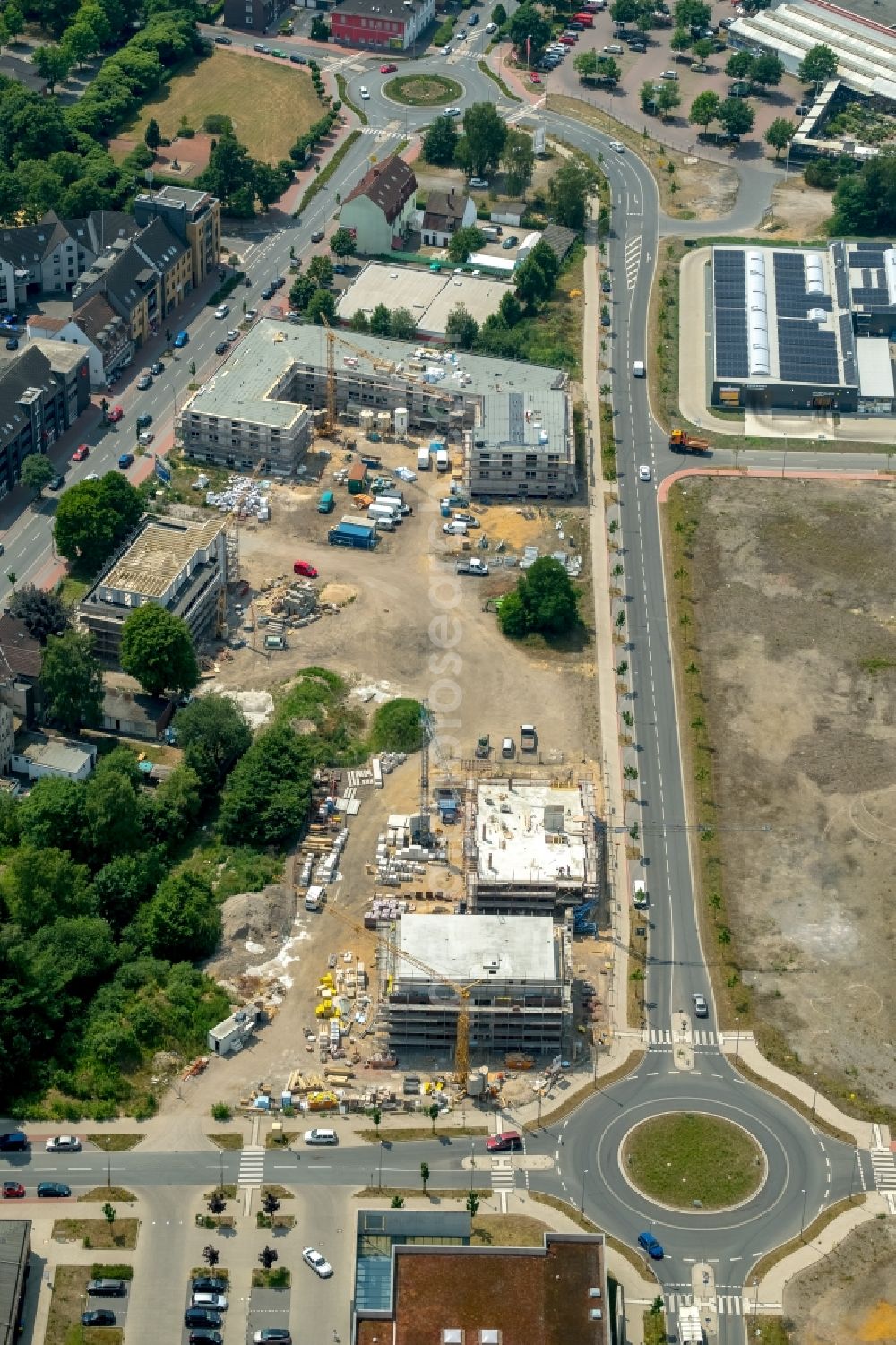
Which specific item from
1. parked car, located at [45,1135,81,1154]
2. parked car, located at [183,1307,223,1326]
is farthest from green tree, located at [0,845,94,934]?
parked car, located at [183,1307,223,1326]

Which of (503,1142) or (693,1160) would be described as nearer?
(693,1160)

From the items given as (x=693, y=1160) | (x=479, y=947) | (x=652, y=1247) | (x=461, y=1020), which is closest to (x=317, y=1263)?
(x=461, y=1020)

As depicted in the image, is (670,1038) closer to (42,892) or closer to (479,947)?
(479,947)

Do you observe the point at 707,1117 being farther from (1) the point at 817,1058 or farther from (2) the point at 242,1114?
(2) the point at 242,1114

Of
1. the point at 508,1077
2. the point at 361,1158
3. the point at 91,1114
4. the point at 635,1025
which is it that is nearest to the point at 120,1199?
the point at 91,1114

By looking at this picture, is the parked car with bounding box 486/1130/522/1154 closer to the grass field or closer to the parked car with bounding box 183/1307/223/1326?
the grass field

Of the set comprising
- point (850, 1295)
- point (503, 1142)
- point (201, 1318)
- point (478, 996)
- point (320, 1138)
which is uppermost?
point (478, 996)
